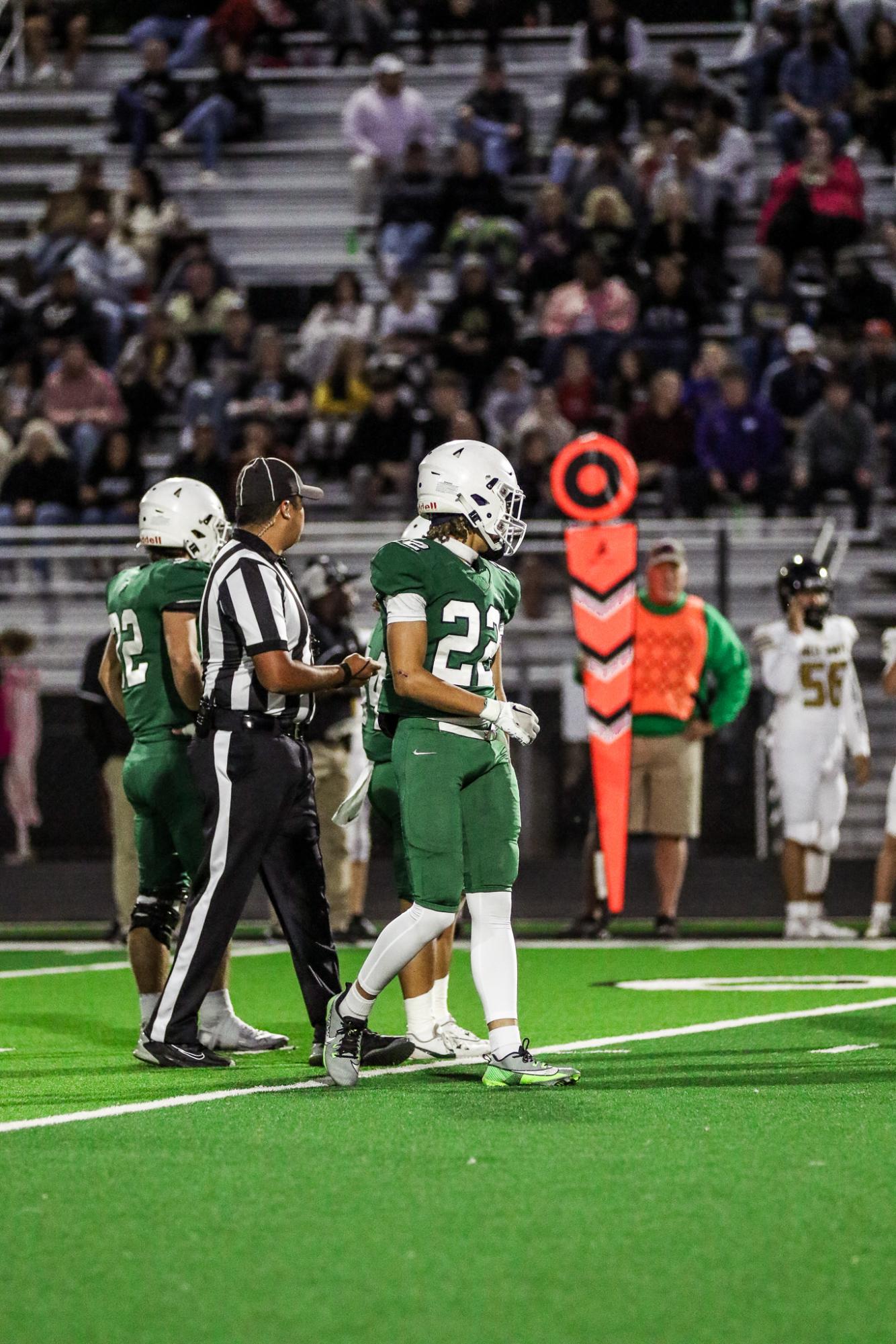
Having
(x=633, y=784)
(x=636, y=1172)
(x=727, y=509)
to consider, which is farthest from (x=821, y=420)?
(x=636, y=1172)

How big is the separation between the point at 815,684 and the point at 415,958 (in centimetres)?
565

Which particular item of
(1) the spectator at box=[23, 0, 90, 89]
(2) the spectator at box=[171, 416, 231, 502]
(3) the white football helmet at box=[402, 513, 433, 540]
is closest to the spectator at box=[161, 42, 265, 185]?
(1) the spectator at box=[23, 0, 90, 89]

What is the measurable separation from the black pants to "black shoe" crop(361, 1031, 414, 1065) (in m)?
0.19

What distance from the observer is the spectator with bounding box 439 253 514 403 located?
1897cm

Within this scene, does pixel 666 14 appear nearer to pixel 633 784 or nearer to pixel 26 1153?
pixel 633 784

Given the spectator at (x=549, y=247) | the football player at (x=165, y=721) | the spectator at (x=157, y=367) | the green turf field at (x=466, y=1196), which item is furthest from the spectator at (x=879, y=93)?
the football player at (x=165, y=721)

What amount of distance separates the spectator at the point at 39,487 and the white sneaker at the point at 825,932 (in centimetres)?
833

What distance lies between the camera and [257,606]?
7.13 m

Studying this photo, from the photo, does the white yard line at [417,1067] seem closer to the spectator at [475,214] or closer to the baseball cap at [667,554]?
the baseball cap at [667,554]

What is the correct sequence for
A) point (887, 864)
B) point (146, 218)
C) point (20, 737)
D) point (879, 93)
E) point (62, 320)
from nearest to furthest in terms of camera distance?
1. point (887, 864)
2. point (20, 737)
3. point (62, 320)
4. point (879, 93)
5. point (146, 218)

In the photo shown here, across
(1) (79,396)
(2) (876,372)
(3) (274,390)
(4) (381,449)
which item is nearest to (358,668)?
(4) (381,449)

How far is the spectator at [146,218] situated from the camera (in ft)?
70.5

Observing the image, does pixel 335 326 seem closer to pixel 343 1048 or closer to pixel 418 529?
pixel 418 529

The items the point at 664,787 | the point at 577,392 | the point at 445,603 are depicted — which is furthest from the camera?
the point at 577,392
